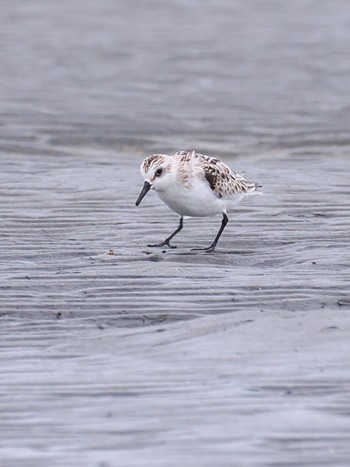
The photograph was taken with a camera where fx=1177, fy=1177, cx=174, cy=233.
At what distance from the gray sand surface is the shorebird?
1.05ft

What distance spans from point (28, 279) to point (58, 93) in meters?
9.66

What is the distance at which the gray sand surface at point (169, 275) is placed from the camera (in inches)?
211

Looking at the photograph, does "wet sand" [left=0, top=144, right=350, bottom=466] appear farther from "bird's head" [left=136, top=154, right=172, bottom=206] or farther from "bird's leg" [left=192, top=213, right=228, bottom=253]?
"bird's head" [left=136, top=154, right=172, bottom=206]

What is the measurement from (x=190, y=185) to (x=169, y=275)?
1.11 m

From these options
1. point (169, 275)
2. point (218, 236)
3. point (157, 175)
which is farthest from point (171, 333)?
point (218, 236)

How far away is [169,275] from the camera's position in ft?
26.6

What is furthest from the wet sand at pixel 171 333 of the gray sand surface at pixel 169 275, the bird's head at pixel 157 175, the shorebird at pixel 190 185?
the bird's head at pixel 157 175

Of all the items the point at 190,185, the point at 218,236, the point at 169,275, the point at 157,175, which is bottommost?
the point at 218,236

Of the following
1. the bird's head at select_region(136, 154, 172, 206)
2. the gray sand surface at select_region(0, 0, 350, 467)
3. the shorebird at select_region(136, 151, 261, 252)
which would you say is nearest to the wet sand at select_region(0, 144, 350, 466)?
the gray sand surface at select_region(0, 0, 350, 467)

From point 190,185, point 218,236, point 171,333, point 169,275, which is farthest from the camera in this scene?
point 218,236

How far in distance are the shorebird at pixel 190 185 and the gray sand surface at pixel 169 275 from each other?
0.32m

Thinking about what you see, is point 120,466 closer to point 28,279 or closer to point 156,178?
point 28,279

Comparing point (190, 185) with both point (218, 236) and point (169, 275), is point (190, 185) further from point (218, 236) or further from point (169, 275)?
point (169, 275)

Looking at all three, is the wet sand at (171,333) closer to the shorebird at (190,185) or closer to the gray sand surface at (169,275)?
the gray sand surface at (169,275)
